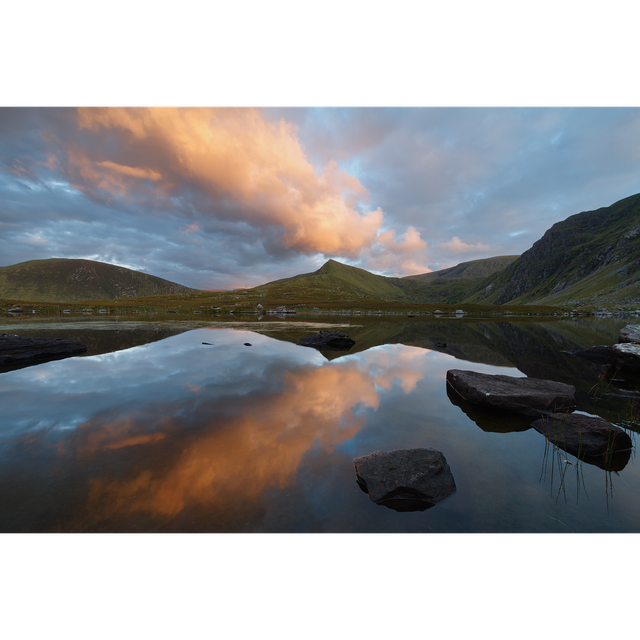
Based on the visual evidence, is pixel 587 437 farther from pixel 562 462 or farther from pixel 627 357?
pixel 627 357

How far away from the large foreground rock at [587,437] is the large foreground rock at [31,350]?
3349 centimetres

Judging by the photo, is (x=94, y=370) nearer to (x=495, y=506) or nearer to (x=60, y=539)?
(x=60, y=539)

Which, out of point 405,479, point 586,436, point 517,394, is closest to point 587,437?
point 586,436

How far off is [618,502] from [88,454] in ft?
46.9

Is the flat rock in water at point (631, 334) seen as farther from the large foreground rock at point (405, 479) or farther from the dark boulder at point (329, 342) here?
the large foreground rock at point (405, 479)

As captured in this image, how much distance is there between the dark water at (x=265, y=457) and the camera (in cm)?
543

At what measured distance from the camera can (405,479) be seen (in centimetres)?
645

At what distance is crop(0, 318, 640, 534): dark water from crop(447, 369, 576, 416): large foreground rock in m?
0.89

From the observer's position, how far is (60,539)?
470 centimetres

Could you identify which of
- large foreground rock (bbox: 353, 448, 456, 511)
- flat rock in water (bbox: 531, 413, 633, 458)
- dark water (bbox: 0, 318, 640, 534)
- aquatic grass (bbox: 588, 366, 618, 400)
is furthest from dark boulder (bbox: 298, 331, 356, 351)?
large foreground rock (bbox: 353, 448, 456, 511)

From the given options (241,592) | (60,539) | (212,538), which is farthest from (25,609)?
(241,592)

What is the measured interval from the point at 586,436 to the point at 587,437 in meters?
0.05

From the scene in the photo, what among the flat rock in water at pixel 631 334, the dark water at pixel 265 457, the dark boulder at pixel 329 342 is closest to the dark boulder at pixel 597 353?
the flat rock in water at pixel 631 334

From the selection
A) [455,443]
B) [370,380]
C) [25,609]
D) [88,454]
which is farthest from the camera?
[370,380]
